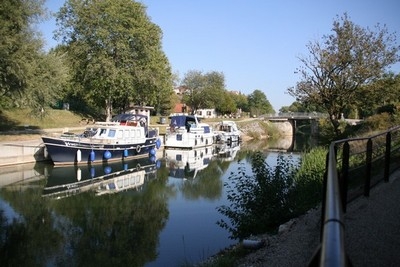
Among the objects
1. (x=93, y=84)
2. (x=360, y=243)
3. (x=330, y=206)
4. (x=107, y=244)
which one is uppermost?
(x=93, y=84)

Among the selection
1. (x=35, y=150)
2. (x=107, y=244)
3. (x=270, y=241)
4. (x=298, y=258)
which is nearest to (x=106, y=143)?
(x=35, y=150)

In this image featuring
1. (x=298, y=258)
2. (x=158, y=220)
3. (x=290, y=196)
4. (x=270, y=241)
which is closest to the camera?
(x=298, y=258)

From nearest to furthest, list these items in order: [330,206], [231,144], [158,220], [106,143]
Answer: [330,206], [158,220], [106,143], [231,144]

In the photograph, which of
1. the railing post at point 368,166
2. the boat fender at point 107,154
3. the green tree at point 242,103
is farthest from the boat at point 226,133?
the green tree at point 242,103

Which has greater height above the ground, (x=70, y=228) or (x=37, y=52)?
(x=37, y=52)

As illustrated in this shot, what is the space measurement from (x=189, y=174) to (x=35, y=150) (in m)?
11.2

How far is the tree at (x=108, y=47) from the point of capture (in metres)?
39.7

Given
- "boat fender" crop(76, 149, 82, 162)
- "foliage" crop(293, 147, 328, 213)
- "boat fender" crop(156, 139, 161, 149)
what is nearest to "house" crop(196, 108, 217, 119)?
"boat fender" crop(156, 139, 161, 149)

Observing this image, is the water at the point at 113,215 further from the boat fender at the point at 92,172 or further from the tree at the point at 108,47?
the tree at the point at 108,47

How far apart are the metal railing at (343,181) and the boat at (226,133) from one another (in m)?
37.5

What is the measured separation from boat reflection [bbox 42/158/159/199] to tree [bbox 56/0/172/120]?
13359 mm

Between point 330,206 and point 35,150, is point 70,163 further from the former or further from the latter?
point 330,206

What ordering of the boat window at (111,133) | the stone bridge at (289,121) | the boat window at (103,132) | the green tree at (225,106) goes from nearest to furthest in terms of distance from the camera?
1. the boat window at (103,132)
2. the boat window at (111,133)
3. the stone bridge at (289,121)
4. the green tree at (225,106)

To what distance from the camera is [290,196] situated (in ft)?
38.5
